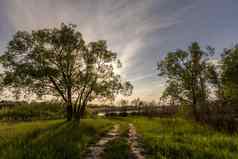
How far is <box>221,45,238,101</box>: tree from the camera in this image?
75.2ft

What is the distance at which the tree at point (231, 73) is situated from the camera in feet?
75.2

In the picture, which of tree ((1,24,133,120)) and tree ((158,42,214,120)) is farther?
tree ((158,42,214,120))

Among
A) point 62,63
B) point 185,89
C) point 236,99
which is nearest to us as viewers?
point 62,63

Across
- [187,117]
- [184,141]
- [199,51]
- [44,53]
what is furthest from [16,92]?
[199,51]

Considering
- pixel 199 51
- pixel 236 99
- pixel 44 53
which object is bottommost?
pixel 236 99

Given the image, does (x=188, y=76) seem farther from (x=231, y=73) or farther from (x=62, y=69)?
(x=62, y=69)

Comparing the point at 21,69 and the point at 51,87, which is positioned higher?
the point at 21,69

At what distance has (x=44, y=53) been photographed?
18.6m

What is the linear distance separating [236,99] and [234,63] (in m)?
4.92

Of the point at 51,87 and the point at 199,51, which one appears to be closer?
the point at 51,87

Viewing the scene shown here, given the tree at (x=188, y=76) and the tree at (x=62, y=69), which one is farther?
the tree at (x=188, y=76)

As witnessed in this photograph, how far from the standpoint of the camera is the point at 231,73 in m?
24.5

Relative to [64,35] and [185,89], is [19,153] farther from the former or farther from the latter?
[185,89]

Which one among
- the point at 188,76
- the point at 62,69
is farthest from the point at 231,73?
the point at 62,69
